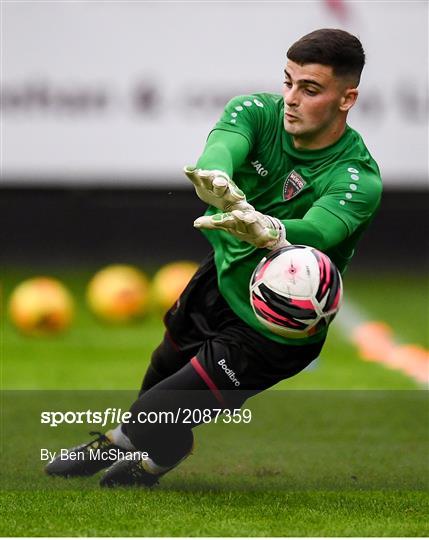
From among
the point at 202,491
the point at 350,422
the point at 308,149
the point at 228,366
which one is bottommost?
the point at 350,422

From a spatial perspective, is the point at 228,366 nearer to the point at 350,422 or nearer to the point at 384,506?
the point at 384,506

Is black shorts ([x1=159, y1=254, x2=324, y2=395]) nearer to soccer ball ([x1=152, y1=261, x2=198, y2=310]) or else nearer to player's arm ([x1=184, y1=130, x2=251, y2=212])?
player's arm ([x1=184, y1=130, x2=251, y2=212])

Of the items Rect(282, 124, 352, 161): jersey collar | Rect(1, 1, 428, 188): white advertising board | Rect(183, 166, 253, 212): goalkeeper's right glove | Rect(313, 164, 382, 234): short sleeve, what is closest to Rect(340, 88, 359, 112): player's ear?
Rect(282, 124, 352, 161): jersey collar

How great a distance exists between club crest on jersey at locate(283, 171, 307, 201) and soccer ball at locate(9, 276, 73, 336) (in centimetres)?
598

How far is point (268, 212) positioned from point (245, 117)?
0.48 m

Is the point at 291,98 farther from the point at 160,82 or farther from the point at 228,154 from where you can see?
the point at 160,82

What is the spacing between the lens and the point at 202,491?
5.75m

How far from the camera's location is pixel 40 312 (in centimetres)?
1127

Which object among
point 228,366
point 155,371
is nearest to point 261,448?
point 155,371

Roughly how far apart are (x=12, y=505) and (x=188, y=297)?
142cm

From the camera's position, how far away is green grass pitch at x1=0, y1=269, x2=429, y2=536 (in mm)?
5059

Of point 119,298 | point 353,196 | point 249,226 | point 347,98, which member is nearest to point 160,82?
point 119,298

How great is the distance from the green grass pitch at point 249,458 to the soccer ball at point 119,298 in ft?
2.66

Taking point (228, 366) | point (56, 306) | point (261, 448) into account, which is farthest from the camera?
point (56, 306)
